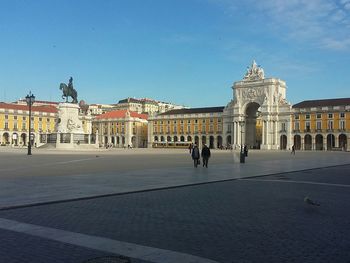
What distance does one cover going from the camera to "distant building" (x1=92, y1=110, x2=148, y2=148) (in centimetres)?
13725

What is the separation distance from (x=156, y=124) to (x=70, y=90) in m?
67.8

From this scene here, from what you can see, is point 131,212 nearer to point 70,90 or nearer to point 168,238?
point 168,238

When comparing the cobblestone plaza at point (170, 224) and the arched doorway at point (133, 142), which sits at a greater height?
the arched doorway at point (133, 142)

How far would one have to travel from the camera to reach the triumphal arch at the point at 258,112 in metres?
107

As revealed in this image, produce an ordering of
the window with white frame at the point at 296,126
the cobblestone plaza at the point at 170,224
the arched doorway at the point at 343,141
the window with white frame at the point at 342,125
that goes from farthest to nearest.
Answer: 1. the window with white frame at the point at 296,126
2. the arched doorway at the point at 343,141
3. the window with white frame at the point at 342,125
4. the cobblestone plaza at the point at 170,224

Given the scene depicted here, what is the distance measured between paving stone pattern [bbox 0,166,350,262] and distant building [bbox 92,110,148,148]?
410ft

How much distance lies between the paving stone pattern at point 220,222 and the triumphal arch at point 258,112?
92360 mm

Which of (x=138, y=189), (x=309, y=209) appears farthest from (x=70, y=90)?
(x=309, y=209)

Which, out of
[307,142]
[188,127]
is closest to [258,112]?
[307,142]

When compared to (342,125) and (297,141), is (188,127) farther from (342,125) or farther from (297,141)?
(342,125)

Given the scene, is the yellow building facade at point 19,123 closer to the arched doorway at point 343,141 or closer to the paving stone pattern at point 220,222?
the arched doorway at point 343,141

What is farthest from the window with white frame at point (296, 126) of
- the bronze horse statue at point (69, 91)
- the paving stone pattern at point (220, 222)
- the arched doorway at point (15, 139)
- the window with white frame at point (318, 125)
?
the paving stone pattern at point (220, 222)

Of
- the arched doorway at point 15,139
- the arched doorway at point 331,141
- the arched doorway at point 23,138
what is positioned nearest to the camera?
the arched doorway at point 331,141

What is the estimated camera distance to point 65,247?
6.23 m
